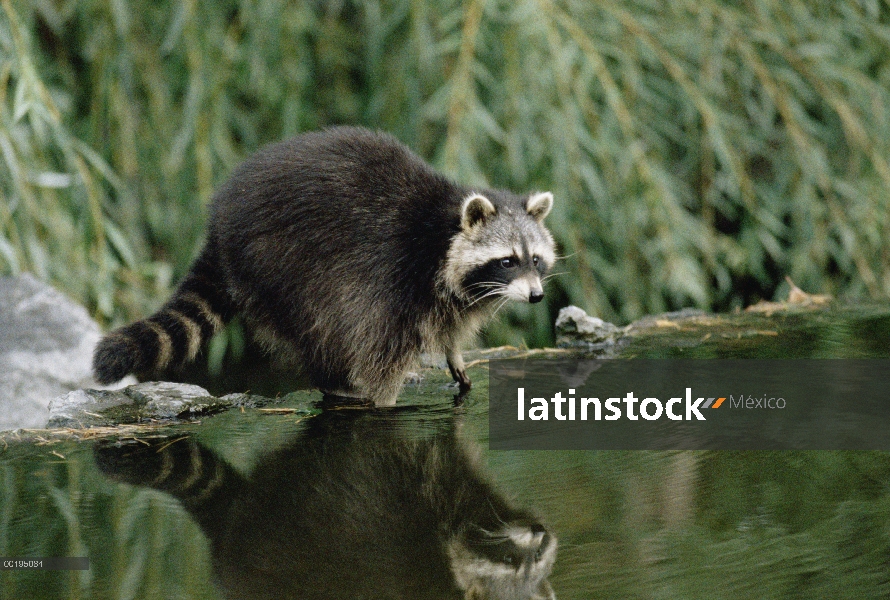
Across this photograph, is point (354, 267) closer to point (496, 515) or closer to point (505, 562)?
→ point (496, 515)

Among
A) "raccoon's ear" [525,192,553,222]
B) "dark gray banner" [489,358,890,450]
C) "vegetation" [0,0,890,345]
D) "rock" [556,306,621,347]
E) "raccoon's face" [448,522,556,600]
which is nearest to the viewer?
"raccoon's face" [448,522,556,600]

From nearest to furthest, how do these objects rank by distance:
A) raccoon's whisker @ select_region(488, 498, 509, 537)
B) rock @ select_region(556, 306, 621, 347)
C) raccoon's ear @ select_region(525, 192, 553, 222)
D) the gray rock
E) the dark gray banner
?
raccoon's whisker @ select_region(488, 498, 509, 537) < the dark gray banner < the gray rock < raccoon's ear @ select_region(525, 192, 553, 222) < rock @ select_region(556, 306, 621, 347)

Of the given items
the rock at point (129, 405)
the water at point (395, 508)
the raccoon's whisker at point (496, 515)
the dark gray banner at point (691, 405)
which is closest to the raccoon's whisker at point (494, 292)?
the dark gray banner at point (691, 405)

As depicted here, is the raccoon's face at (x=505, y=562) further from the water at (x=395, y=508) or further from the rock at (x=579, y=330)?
the rock at (x=579, y=330)

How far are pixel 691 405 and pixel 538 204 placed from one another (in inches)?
43.2

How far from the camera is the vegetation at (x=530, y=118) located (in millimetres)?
5398

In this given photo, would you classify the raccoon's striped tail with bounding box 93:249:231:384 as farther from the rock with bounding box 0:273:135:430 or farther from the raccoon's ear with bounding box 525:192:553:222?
the raccoon's ear with bounding box 525:192:553:222

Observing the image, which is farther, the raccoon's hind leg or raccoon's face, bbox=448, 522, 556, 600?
the raccoon's hind leg

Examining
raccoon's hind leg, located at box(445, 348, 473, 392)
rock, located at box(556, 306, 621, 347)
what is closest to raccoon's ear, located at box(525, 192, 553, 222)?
rock, located at box(556, 306, 621, 347)

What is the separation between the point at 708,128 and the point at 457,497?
335 centimetres

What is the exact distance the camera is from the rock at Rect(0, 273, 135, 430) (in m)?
4.12

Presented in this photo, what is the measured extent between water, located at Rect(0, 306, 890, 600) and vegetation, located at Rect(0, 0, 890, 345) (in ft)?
5.96

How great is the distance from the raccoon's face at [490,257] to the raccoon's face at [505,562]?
5.10 ft

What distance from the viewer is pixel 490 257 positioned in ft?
13.6
